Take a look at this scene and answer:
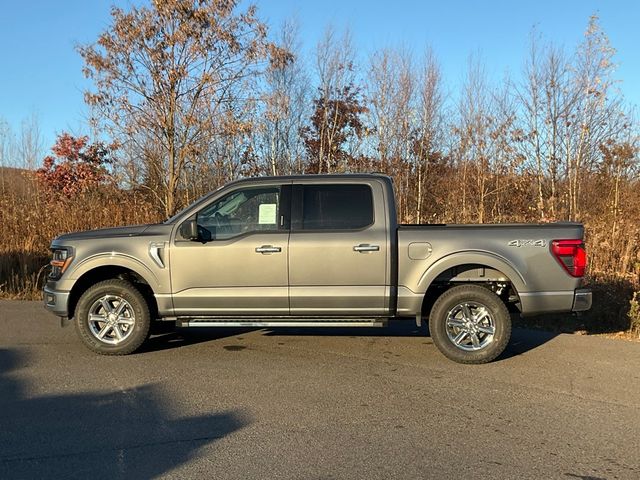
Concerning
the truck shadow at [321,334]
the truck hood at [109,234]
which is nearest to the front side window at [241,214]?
the truck hood at [109,234]

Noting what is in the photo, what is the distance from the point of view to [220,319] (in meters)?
6.32

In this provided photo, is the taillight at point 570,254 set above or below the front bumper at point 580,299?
above

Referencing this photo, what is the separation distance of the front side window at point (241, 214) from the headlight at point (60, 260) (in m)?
1.57

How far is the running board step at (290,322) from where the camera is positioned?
624 centimetres

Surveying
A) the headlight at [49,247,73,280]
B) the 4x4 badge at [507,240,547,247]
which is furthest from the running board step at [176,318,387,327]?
the 4x4 badge at [507,240,547,247]

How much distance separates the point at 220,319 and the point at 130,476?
2885mm

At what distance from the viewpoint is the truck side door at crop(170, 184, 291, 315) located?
6.17 meters

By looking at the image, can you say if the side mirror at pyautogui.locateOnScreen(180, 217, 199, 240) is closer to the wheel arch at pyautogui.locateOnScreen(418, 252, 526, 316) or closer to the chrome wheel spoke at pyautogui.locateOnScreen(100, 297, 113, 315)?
the chrome wheel spoke at pyautogui.locateOnScreen(100, 297, 113, 315)

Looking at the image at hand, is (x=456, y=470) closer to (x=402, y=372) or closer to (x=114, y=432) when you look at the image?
(x=402, y=372)

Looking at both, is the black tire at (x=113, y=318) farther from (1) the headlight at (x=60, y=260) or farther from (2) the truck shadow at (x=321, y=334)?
(2) the truck shadow at (x=321, y=334)

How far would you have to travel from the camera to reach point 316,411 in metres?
4.67

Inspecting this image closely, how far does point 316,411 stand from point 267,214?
2.49 m

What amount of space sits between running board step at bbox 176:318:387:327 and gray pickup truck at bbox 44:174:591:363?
1 cm

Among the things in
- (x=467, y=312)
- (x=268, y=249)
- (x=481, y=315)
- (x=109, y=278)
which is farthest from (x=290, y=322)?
(x=109, y=278)
